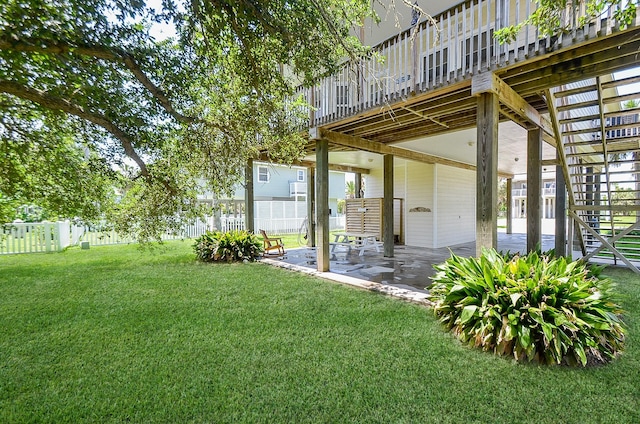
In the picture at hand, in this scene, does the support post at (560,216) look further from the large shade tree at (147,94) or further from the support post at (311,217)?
the support post at (311,217)

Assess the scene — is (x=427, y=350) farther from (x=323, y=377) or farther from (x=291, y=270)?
(x=291, y=270)

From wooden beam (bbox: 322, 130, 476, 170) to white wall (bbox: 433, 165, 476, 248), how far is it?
302mm

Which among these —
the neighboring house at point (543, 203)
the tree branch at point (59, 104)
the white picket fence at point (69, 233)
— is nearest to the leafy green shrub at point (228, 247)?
the white picket fence at point (69, 233)

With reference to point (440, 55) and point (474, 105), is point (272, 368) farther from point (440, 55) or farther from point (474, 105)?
point (474, 105)

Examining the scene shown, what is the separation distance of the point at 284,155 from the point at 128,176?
2459mm

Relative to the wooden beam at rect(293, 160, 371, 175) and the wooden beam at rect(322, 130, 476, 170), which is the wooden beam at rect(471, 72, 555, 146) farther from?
the wooden beam at rect(293, 160, 371, 175)

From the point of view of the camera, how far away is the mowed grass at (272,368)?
82.3 inches

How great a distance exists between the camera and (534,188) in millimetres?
5176

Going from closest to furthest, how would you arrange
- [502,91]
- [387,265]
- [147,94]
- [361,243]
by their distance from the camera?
[502,91], [147,94], [387,265], [361,243]

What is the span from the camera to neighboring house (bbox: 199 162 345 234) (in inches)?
564

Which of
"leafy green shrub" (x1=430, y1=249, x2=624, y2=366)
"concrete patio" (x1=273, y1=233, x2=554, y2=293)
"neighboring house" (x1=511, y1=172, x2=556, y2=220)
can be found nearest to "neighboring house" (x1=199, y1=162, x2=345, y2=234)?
"concrete patio" (x1=273, y1=233, x2=554, y2=293)

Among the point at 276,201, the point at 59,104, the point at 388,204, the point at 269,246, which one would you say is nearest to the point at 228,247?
the point at 269,246

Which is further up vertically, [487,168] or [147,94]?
[147,94]

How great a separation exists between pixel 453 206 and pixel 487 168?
7.13 meters
